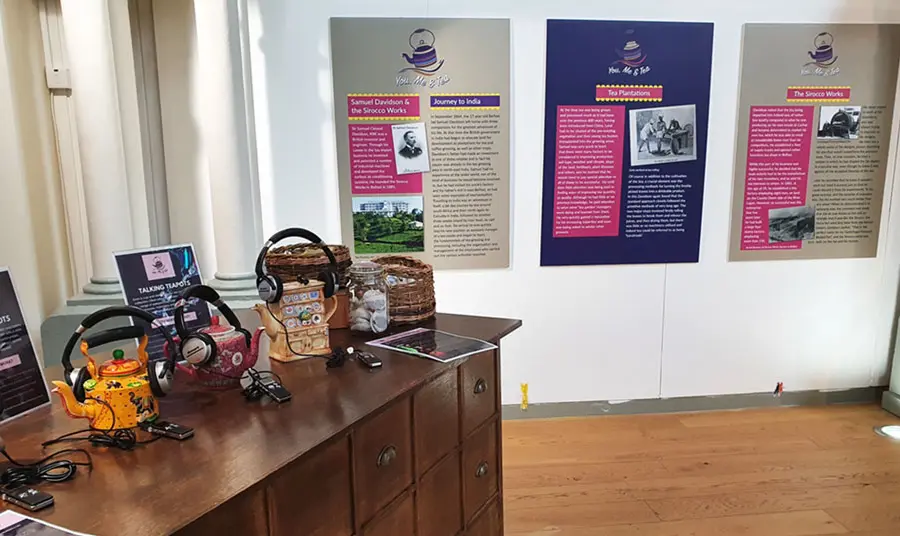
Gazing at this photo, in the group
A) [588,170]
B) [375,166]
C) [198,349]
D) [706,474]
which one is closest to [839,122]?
[588,170]

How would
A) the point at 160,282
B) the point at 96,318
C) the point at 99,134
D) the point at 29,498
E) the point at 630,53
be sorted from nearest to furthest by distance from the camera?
the point at 29,498, the point at 96,318, the point at 160,282, the point at 99,134, the point at 630,53

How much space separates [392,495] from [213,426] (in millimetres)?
432

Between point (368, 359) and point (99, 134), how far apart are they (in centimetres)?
185

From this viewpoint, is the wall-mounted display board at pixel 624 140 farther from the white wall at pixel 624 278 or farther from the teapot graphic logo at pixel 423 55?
the teapot graphic logo at pixel 423 55

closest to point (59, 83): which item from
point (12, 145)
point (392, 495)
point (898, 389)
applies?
point (12, 145)

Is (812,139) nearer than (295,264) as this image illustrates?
No

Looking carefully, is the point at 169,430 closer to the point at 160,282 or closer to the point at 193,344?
the point at 193,344

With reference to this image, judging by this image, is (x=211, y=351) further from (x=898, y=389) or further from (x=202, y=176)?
(x=898, y=389)

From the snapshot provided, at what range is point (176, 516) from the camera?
0.87 metres

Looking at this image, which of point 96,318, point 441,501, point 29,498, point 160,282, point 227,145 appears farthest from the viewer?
point 227,145

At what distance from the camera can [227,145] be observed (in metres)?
2.71

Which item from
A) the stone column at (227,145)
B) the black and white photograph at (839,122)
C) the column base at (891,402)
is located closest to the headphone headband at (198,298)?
the stone column at (227,145)

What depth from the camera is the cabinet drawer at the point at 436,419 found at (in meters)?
1.47

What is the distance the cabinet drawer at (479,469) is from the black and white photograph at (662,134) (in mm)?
1836
